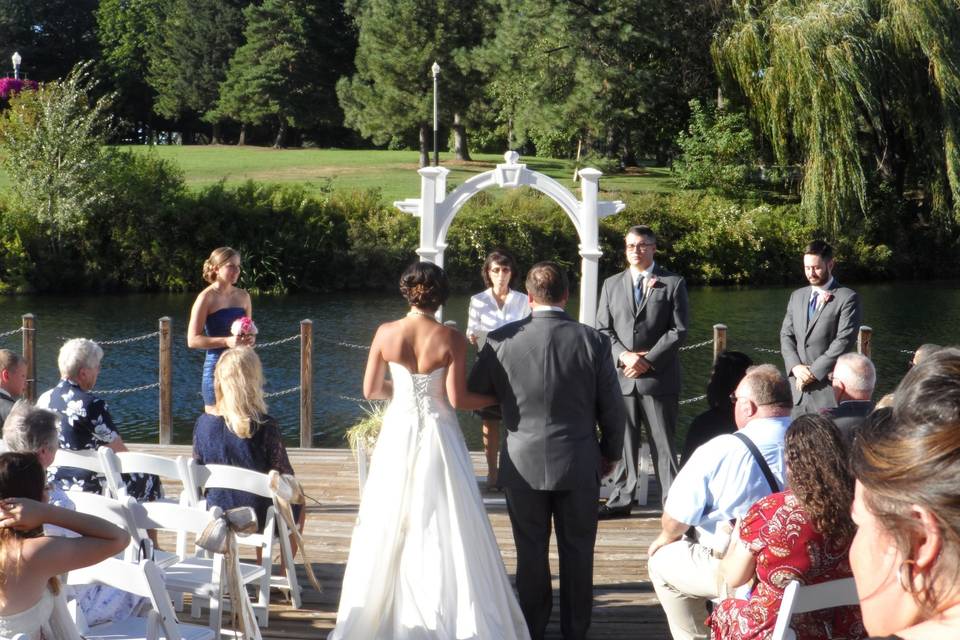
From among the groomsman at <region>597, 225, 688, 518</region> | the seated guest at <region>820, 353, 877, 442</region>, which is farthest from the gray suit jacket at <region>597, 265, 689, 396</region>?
the seated guest at <region>820, 353, 877, 442</region>

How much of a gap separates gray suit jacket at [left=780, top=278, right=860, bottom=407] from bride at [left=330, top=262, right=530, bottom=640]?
Answer: 2.86 metres

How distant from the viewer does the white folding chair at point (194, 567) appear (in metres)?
4.35

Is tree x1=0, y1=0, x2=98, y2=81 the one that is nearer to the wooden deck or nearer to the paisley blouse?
the wooden deck

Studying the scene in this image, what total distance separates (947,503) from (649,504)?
6.20 metres

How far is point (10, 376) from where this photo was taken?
569cm

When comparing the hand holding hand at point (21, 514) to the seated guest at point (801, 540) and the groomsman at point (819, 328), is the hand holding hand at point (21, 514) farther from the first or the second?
the groomsman at point (819, 328)

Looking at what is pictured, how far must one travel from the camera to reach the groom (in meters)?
4.86

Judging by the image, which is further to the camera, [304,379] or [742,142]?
[742,142]

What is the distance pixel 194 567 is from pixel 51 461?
0.95 meters

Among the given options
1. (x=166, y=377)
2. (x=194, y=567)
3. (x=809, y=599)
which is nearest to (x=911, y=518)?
(x=809, y=599)

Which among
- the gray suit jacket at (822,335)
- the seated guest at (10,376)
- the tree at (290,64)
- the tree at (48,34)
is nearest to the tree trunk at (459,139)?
the tree at (290,64)

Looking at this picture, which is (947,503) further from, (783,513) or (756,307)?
(756,307)

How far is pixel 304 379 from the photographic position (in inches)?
374

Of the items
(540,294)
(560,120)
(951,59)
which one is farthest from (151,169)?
(540,294)
